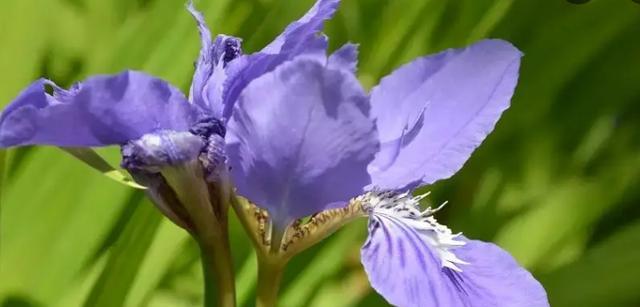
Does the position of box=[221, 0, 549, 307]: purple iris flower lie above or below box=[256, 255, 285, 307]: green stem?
above

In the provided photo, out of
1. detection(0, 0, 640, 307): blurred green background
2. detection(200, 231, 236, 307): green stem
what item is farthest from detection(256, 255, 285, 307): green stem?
detection(0, 0, 640, 307): blurred green background

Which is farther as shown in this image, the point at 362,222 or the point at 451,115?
the point at 362,222

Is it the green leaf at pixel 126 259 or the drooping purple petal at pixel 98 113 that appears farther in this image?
the green leaf at pixel 126 259

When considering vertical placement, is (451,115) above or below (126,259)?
above

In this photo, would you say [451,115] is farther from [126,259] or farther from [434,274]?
[126,259]

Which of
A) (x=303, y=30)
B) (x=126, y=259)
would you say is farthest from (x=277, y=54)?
(x=126, y=259)

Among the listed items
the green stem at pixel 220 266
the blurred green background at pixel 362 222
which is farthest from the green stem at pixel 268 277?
the blurred green background at pixel 362 222

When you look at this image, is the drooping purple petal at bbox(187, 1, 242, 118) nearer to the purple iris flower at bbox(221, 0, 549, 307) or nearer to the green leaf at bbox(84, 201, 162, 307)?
the purple iris flower at bbox(221, 0, 549, 307)

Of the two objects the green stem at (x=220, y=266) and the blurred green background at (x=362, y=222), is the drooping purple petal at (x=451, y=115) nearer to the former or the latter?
the green stem at (x=220, y=266)
